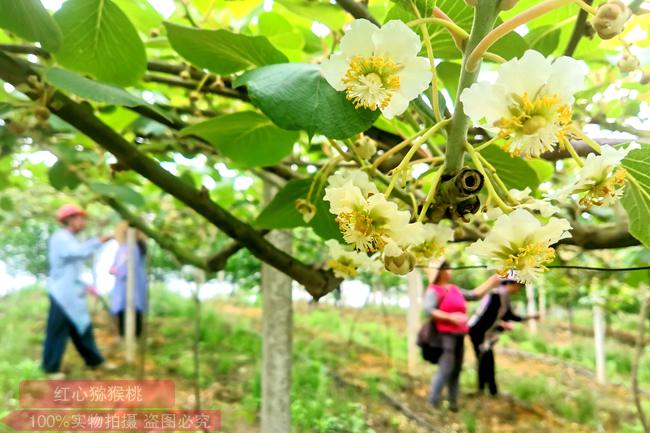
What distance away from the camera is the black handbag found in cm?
386

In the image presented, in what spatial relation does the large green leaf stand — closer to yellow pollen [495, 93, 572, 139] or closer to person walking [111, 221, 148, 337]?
yellow pollen [495, 93, 572, 139]

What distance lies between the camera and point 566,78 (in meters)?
0.40

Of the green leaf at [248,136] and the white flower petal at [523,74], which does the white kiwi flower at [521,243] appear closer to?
the white flower petal at [523,74]

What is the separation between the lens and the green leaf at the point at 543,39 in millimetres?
762

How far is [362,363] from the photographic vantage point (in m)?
4.52

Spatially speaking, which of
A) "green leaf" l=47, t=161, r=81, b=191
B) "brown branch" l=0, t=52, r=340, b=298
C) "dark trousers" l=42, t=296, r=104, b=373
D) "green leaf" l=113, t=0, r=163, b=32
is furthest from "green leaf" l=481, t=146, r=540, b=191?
"dark trousers" l=42, t=296, r=104, b=373

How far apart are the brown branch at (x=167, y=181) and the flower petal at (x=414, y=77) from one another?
443 millimetres

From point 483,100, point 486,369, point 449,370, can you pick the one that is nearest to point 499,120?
point 483,100

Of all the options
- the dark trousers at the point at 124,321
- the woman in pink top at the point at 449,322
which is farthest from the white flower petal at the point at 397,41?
the dark trousers at the point at 124,321

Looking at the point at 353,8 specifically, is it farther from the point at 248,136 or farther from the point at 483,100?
the point at 483,100

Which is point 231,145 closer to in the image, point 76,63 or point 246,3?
point 76,63

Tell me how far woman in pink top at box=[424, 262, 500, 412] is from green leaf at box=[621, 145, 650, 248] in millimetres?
3154

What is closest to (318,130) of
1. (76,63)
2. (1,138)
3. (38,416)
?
(76,63)

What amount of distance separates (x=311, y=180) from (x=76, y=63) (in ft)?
1.23
